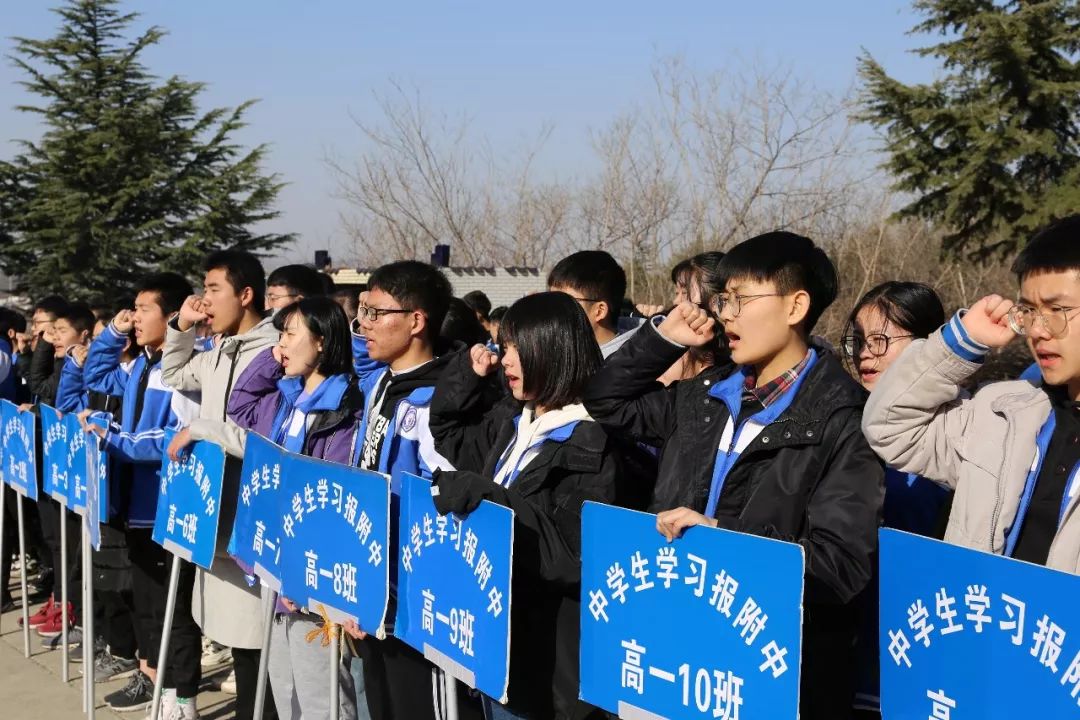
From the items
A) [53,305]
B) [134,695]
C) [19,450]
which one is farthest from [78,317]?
[134,695]

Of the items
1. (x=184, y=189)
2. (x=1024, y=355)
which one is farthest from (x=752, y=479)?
(x=184, y=189)

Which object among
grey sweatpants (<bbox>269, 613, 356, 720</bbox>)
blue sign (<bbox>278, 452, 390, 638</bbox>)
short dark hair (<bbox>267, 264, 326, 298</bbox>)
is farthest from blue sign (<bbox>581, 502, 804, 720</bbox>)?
short dark hair (<bbox>267, 264, 326, 298</bbox>)

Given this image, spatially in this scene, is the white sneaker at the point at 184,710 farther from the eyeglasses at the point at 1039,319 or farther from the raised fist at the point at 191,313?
the eyeglasses at the point at 1039,319

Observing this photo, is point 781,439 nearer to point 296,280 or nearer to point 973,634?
point 973,634

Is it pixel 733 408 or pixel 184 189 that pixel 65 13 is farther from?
pixel 733 408

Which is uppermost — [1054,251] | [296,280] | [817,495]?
[1054,251]

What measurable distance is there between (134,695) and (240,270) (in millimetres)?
2220

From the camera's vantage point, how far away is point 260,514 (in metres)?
4.45

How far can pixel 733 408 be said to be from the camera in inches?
115

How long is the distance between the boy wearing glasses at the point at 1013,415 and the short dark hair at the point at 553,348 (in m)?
1.06

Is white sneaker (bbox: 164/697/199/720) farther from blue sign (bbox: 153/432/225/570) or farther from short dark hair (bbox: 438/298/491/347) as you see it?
short dark hair (bbox: 438/298/491/347)

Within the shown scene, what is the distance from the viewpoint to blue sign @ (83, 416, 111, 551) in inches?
223

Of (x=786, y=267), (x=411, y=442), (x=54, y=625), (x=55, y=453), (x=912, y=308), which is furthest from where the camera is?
(x=54, y=625)

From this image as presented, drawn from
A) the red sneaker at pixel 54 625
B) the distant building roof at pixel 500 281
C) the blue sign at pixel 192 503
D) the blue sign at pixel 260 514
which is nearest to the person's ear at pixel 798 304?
the blue sign at pixel 260 514
